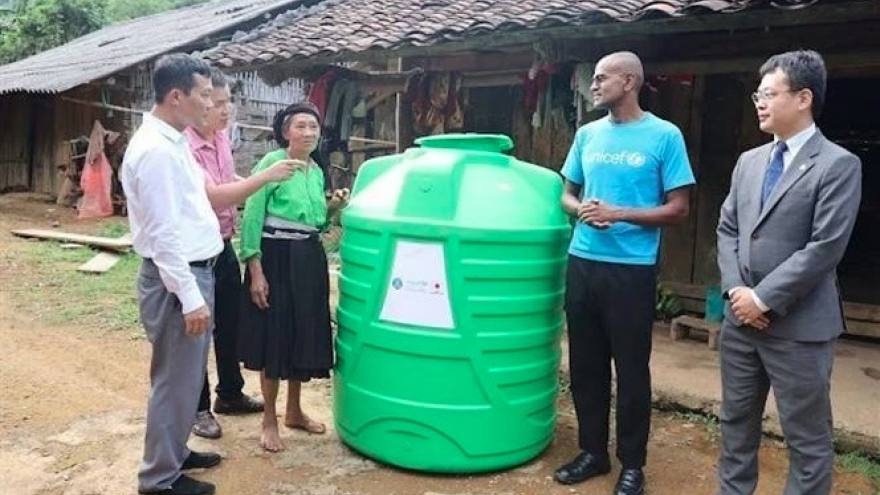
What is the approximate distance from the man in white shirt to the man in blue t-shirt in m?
1.53

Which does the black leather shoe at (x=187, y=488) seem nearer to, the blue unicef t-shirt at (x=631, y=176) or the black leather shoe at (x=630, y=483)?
the black leather shoe at (x=630, y=483)

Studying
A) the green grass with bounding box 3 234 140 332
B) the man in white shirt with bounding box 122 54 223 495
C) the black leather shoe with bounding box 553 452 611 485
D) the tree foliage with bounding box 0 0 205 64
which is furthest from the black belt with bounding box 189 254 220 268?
the tree foliage with bounding box 0 0 205 64

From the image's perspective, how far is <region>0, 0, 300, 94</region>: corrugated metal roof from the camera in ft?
40.7

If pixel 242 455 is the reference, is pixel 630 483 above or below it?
above

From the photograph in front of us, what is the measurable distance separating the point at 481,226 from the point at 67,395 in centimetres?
281

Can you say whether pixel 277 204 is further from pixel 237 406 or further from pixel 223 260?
pixel 237 406

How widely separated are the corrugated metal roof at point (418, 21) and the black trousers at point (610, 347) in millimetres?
1893

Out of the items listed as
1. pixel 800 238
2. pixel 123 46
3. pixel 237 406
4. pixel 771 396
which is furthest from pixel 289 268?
pixel 123 46

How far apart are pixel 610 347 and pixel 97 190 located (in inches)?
461

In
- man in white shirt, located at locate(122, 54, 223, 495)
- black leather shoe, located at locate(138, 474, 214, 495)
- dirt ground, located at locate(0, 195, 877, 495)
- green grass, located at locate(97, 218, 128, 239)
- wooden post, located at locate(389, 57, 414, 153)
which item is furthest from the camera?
green grass, located at locate(97, 218, 128, 239)

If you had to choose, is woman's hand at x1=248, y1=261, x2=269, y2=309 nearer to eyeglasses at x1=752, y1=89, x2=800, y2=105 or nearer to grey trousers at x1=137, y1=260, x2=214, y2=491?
grey trousers at x1=137, y1=260, x2=214, y2=491

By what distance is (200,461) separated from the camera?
336cm

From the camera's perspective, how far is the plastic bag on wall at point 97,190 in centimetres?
1272

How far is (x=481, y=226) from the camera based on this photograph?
306cm
